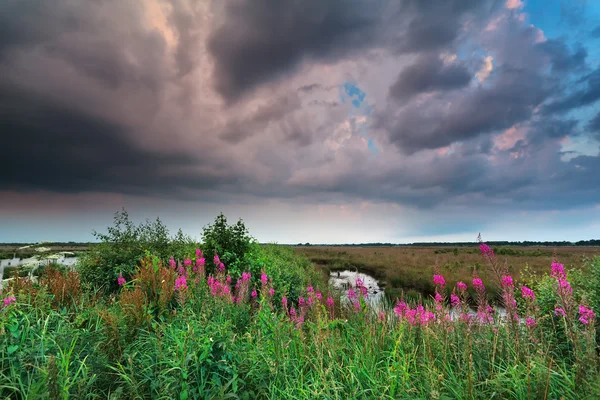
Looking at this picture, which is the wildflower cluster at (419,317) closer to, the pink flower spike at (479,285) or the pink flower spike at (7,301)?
the pink flower spike at (479,285)

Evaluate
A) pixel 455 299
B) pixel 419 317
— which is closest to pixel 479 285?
pixel 455 299

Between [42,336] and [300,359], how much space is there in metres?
3.34

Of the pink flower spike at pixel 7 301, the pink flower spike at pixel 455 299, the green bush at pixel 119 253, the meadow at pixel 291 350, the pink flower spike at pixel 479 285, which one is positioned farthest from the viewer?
the green bush at pixel 119 253

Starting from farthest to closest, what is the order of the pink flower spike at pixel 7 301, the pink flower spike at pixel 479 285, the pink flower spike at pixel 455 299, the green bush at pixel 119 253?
the green bush at pixel 119 253 → the pink flower spike at pixel 7 301 → the pink flower spike at pixel 455 299 → the pink flower spike at pixel 479 285

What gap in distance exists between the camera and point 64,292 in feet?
19.8

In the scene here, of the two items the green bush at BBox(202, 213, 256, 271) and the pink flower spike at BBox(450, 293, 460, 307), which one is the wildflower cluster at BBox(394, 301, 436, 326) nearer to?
the pink flower spike at BBox(450, 293, 460, 307)

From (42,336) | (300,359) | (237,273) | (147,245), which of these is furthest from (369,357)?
(147,245)

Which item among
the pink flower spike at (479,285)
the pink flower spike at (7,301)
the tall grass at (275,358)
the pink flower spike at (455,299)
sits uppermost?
the pink flower spike at (479,285)

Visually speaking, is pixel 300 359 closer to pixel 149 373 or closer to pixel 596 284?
pixel 149 373

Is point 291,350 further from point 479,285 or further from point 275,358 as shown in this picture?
point 479,285

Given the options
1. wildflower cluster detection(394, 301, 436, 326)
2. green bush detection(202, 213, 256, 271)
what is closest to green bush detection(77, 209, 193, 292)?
green bush detection(202, 213, 256, 271)

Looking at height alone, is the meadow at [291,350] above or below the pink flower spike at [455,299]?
below

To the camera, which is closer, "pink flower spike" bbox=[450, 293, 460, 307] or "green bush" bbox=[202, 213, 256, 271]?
"pink flower spike" bbox=[450, 293, 460, 307]

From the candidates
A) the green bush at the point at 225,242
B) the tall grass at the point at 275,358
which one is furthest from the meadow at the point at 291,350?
the green bush at the point at 225,242
